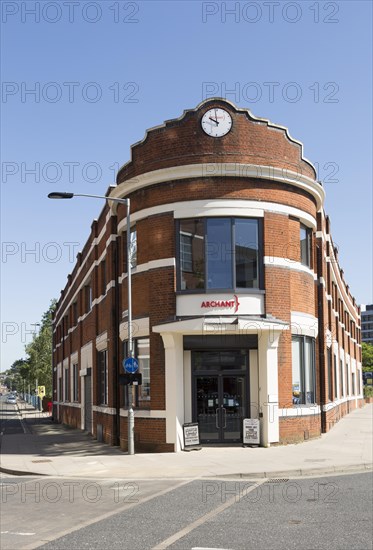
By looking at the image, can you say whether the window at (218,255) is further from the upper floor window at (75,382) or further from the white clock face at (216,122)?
the upper floor window at (75,382)

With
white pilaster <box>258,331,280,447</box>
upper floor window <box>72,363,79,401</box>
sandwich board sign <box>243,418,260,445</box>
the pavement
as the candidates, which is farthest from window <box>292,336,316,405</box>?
upper floor window <box>72,363,79,401</box>

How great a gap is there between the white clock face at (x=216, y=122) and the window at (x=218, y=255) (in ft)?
9.66

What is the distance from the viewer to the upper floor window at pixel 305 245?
1023 inches

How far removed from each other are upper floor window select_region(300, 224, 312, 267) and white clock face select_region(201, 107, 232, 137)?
4.98 meters

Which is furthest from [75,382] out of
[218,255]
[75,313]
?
[218,255]

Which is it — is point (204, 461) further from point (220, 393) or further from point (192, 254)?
point (192, 254)

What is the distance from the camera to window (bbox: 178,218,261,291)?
23.0 meters

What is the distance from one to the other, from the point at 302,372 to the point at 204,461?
6.96 metres

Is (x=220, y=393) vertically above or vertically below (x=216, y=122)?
below

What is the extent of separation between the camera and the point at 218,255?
2311 cm

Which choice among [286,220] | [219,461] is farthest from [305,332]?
[219,461]

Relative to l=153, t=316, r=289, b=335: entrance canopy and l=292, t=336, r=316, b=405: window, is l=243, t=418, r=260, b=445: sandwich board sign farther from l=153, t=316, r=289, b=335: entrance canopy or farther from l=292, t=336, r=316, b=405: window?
l=153, t=316, r=289, b=335: entrance canopy

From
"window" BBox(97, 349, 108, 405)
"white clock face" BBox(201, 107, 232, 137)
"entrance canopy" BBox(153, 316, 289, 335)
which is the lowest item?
"window" BBox(97, 349, 108, 405)

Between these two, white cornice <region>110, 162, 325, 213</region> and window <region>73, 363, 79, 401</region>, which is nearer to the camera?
white cornice <region>110, 162, 325, 213</region>
